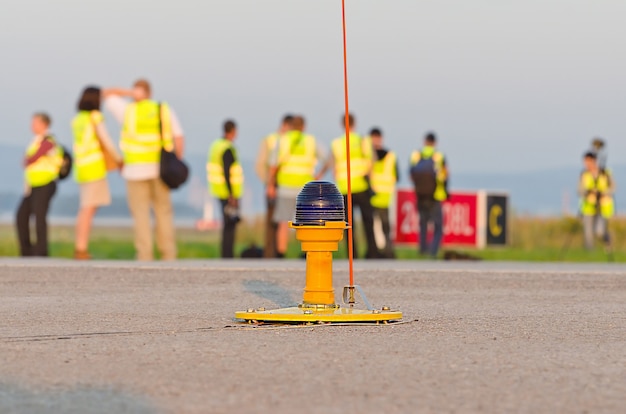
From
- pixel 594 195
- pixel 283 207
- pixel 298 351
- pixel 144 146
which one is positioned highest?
pixel 144 146

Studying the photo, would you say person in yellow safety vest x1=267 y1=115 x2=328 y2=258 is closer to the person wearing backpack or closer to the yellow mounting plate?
the person wearing backpack

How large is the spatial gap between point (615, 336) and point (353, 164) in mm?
11261

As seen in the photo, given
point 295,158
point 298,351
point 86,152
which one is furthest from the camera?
point 295,158

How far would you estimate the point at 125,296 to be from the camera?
41.7ft

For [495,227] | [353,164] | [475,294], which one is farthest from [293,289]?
[495,227]

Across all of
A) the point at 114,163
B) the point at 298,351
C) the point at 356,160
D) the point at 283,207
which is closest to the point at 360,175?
the point at 356,160

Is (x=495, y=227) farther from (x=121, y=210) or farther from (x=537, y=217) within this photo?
(x=121, y=210)

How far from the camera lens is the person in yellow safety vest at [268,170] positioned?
20.3 m

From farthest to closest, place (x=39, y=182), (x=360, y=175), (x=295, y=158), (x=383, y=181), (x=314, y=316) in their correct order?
(x=383, y=181) < (x=360, y=175) < (x=295, y=158) < (x=39, y=182) < (x=314, y=316)

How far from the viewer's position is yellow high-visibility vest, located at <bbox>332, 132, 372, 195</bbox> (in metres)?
20.6

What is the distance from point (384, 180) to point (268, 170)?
258 centimetres

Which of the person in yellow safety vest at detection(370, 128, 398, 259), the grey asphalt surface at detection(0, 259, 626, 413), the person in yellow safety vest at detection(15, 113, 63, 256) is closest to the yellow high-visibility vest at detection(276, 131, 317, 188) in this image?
the person in yellow safety vest at detection(370, 128, 398, 259)

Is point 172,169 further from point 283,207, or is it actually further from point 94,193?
point 283,207

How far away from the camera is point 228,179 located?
20141 millimetres
